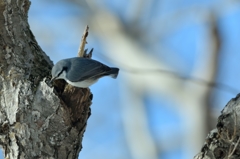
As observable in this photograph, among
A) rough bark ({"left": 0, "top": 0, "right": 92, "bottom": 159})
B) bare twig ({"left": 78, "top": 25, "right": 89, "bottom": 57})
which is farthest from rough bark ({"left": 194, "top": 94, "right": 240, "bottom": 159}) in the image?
bare twig ({"left": 78, "top": 25, "right": 89, "bottom": 57})

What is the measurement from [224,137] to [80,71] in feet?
2.07

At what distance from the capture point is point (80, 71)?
1749 mm

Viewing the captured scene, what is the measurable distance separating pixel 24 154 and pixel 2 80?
0.99 feet

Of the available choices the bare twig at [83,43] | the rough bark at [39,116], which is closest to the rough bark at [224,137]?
the rough bark at [39,116]

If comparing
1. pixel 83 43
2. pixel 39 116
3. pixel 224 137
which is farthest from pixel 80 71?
pixel 224 137

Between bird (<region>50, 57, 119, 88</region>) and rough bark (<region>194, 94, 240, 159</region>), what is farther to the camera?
bird (<region>50, 57, 119, 88</region>)

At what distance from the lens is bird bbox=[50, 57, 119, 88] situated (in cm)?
159

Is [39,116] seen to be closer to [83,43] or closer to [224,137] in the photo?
[83,43]

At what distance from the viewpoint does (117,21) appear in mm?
3688

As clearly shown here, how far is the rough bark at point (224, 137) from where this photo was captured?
4.70ft

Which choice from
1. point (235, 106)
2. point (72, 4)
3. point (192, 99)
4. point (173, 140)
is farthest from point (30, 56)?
point (173, 140)

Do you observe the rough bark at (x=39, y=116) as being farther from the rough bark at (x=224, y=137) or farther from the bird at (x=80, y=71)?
the rough bark at (x=224, y=137)

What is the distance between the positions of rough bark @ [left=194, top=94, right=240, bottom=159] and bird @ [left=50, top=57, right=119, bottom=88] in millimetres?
488

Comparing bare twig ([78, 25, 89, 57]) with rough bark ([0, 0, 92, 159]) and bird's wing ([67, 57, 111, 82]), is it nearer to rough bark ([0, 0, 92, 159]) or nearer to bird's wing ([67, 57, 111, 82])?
bird's wing ([67, 57, 111, 82])
